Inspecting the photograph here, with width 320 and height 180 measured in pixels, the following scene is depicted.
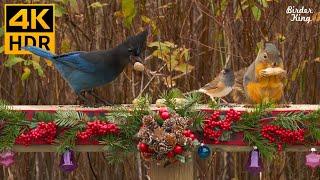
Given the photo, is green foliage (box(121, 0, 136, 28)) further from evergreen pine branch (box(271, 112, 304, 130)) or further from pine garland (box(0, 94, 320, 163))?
evergreen pine branch (box(271, 112, 304, 130))

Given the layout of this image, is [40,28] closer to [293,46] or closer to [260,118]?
[260,118]

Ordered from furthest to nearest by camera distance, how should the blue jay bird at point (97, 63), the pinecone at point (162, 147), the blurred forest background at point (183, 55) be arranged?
the blurred forest background at point (183, 55), the blue jay bird at point (97, 63), the pinecone at point (162, 147)

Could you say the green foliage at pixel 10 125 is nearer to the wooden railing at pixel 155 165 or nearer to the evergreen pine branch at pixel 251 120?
the wooden railing at pixel 155 165

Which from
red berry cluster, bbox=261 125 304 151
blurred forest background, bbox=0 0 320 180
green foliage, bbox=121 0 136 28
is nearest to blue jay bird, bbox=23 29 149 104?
red berry cluster, bbox=261 125 304 151

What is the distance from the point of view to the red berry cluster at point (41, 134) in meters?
1.72

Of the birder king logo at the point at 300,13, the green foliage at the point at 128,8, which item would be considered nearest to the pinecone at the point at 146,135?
the green foliage at the point at 128,8

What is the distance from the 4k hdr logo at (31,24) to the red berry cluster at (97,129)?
440 mm

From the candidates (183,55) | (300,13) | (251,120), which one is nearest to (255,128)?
(251,120)

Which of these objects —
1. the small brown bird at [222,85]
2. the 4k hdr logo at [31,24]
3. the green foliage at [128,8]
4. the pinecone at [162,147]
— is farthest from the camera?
the green foliage at [128,8]

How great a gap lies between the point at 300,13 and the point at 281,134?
105 centimetres

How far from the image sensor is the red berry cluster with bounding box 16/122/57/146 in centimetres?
172

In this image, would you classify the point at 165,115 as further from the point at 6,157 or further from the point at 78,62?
the point at 6,157

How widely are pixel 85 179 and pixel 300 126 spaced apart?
1.08 meters

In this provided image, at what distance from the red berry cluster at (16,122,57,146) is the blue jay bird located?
0.13m
